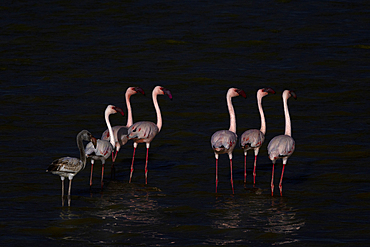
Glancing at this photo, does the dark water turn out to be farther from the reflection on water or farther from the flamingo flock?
the flamingo flock

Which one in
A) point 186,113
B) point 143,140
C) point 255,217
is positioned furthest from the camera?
point 186,113

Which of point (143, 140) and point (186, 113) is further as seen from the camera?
point (186, 113)

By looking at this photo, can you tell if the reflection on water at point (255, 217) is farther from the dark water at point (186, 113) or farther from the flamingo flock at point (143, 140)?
the flamingo flock at point (143, 140)

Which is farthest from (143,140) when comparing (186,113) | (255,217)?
(186,113)

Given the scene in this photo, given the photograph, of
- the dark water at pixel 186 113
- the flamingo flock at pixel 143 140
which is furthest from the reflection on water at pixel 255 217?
the flamingo flock at pixel 143 140

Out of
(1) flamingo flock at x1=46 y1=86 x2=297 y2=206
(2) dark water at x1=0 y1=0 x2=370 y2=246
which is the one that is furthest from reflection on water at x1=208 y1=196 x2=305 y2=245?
(1) flamingo flock at x1=46 y1=86 x2=297 y2=206

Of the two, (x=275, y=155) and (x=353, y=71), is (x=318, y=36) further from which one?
(x=275, y=155)

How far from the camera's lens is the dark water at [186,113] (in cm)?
1120

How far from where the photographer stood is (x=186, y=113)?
1953cm

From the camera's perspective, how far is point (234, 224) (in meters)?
11.1

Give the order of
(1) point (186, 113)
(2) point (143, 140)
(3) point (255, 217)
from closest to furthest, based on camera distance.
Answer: (3) point (255, 217)
(2) point (143, 140)
(1) point (186, 113)

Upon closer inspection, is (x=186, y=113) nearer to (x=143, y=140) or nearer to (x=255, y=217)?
(x=143, y=140)

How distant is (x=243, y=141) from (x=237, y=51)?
12.7 metres

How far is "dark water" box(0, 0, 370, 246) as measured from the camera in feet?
36.8
